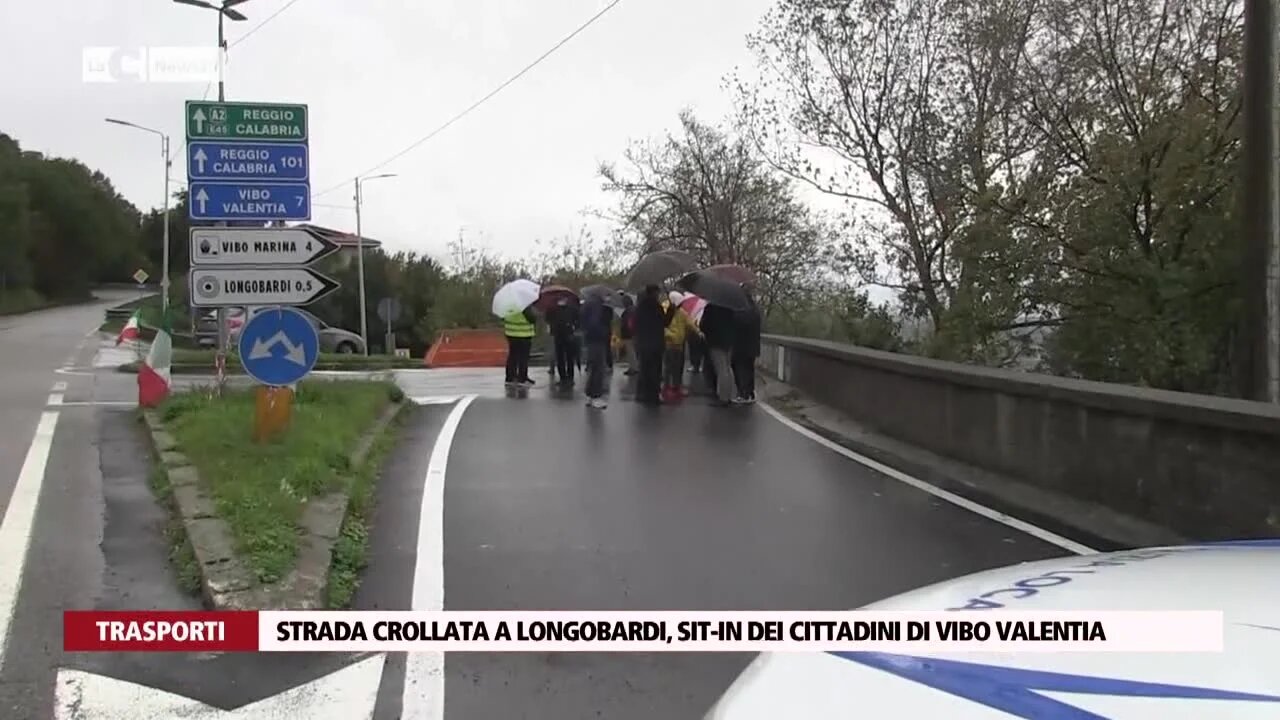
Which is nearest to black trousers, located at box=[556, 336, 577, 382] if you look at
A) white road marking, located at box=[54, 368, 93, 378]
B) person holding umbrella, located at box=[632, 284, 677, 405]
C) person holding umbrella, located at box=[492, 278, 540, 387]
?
person holding umbrella, located at box=[492, 278, 540, 387]

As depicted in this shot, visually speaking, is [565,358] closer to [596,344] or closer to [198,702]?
[596,344]

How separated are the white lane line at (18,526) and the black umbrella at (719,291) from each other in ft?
25.6

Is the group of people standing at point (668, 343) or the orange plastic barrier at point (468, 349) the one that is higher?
the group of people standing at point (668, 343)

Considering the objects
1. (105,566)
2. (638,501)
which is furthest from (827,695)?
(638,501)

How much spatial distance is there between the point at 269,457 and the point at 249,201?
339 centimetres

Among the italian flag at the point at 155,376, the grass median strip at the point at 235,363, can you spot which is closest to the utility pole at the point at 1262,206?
the italian flag at the point at 155,376

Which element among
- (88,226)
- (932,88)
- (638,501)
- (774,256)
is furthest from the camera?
(88,226)

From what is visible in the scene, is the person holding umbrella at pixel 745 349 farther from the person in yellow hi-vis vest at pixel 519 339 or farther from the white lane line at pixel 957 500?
the person in yellow hi-vis vest at pixel 519 339

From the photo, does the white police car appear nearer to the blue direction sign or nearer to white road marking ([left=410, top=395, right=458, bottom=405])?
the blue direction sign

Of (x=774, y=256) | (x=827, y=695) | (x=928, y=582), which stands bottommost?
(x=928, y=582)

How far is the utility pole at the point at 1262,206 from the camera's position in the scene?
884 cm

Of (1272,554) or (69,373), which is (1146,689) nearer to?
(1272,554)

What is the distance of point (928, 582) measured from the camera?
6422mm

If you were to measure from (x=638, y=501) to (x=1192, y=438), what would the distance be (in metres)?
3.80
